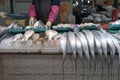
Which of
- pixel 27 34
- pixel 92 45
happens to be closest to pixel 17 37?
pixel 27 34

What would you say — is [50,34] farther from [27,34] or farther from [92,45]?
[92,45]

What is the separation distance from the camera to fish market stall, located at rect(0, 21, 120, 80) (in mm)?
2801

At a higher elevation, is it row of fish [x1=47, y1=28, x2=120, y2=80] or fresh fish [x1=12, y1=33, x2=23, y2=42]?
fresh fish [x1=12, y1=33, x2=23, y2=42]

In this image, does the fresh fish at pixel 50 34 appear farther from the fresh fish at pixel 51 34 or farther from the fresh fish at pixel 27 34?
the fresh fish at pixel 27 34

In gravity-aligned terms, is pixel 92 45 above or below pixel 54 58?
above

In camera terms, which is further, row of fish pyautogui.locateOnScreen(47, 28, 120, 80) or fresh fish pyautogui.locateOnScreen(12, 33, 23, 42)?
fresh fish pyautogui.locateOnScreen(12, 33, 23, 42)

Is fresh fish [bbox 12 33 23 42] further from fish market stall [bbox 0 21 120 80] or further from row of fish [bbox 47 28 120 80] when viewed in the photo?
row of fish [bbox 47 28 120 80]

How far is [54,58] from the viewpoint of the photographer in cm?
288

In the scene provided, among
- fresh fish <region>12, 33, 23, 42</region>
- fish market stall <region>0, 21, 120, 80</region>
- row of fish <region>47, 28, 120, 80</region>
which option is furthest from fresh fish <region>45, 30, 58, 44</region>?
fresh fish <region>12, 33, 23, 42</region>

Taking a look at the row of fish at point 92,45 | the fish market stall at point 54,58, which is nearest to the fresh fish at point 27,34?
the fish market stall at point 54,58

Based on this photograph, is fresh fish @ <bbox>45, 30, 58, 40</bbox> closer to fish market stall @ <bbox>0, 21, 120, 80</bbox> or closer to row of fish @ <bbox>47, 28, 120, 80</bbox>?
fish market stall @ <bbox>0, 21, 120, 80</bbox>

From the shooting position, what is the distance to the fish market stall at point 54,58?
2.80 metres

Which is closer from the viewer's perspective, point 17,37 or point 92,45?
point 92,45

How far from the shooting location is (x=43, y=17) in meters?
5.10
